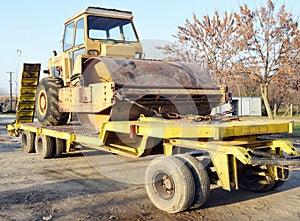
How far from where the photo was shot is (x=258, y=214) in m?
5.12

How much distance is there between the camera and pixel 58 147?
31.1ft

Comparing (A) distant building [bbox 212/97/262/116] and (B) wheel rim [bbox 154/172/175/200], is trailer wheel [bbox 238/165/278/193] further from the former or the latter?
(A) distant building [bbox 212/97/262/116]

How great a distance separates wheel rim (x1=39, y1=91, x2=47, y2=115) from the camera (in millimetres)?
9309

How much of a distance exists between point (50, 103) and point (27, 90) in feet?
9.27

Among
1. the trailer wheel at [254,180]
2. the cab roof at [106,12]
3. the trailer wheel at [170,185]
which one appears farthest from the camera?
the cab roof at [106,12]

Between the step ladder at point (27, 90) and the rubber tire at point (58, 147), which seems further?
the step ladder at point (27, 90)

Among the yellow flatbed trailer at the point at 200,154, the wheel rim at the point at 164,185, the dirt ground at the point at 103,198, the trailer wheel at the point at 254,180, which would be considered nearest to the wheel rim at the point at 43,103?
the dirt ground at the point at 103,198

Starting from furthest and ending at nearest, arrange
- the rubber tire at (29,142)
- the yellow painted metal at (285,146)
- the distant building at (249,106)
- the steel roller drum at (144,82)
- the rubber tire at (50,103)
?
1. the distant building at (249,106)
2. the rubber tire at (29,142)
3. the rubber tire at (50,103)
4. the steel roller drum at (144,82)
5. the yellow painted metal at (285,146)

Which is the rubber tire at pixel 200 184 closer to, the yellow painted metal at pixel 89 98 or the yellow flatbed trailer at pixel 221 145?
the yellow flatbed trailer at pixel 221 145

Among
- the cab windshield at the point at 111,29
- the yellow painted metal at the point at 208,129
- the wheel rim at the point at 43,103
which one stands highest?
the cab windshield at the point at 111,29

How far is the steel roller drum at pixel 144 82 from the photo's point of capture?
672cm

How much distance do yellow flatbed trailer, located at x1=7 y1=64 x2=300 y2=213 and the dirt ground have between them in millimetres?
262

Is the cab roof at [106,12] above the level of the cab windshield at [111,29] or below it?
above

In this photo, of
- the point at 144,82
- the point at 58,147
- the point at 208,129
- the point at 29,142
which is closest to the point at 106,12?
the point at 144,82
